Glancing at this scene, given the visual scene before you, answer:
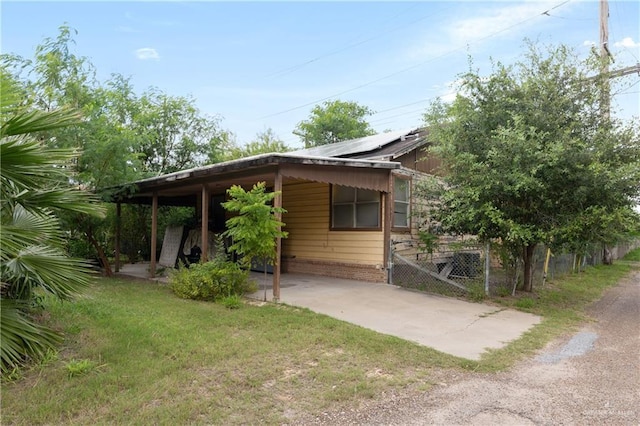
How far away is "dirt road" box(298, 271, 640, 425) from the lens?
11.1 ft

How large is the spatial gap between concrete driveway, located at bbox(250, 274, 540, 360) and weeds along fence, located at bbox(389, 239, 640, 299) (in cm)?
60

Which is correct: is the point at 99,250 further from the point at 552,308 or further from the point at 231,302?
the point at 552,308

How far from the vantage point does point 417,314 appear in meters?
7.12

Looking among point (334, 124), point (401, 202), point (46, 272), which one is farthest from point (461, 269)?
point (334, 124)

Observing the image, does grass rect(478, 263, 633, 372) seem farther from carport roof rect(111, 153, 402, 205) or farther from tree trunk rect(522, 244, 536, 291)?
carport roof rect(111, 153, 402, 205)

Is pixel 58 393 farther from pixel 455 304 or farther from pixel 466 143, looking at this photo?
pixel 466 143

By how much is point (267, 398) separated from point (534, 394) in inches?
98.8

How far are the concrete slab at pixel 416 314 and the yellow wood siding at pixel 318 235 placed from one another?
1.00 m

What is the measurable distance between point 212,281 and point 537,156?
642 centimetres

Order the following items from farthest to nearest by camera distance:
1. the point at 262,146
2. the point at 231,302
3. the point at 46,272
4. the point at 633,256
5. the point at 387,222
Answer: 1. the point at 262,146
2. the point at 633,256
3. the point at 387,222
4. the point at 231,302
5. the point at 46,272

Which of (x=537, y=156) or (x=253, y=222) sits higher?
(x=537, y=156)

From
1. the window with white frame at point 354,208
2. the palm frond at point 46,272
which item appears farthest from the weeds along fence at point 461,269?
the palm frond at point 46,272

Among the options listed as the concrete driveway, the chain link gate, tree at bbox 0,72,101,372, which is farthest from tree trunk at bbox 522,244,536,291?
tree at bbox 0,72,101,372

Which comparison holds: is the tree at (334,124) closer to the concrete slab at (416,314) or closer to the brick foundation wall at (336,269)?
the brick foundation wall at (336,269)
